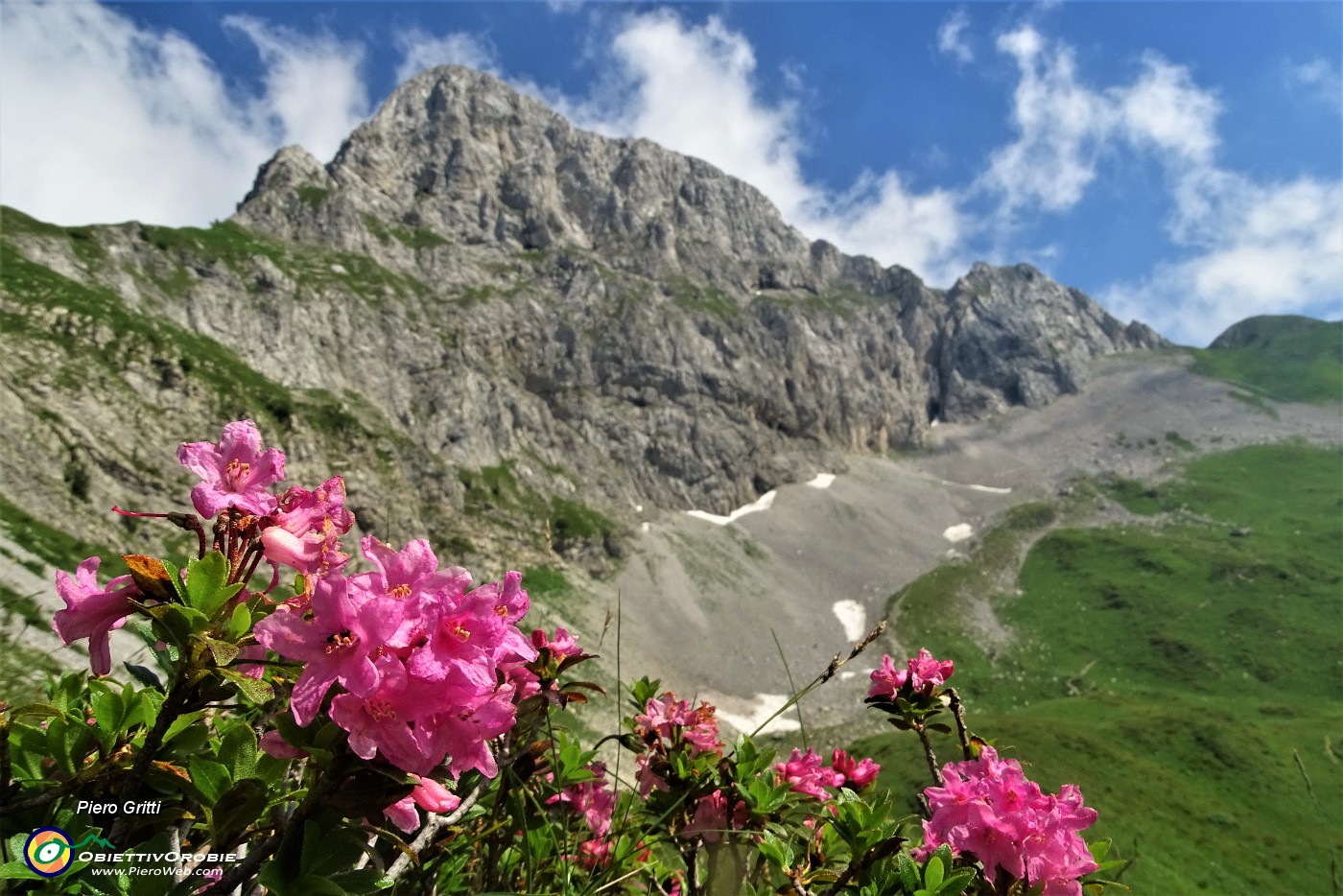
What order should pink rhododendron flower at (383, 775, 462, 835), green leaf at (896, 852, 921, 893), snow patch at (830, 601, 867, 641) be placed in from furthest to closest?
snow patch at (830, 601, 867, 641)
green leaf at (896, 852, 921, 893)
pink rhododendron flower at (383, 775, 462, 835)

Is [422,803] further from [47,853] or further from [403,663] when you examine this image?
[47,853]

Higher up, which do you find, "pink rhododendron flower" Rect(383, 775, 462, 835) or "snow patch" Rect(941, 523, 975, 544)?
"pink rhododendron flower" Rect(383, 775, 462, 835)

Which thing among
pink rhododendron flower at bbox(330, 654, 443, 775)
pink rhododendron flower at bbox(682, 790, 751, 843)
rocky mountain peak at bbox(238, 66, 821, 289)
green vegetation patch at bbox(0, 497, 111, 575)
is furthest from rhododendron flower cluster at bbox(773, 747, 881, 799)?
rocky mountain peak at bbox(238, 66, 821, 289)

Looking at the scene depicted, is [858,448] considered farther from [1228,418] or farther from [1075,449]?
[1228,418]

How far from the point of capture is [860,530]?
123812 millimetres

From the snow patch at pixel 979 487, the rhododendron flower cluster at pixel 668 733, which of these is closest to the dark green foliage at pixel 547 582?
the rhododendron flower cluster at pixel 668 733

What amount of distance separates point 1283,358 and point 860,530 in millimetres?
147718

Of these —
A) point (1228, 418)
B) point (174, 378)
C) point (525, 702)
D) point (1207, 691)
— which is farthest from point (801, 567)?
point (1228, 418)

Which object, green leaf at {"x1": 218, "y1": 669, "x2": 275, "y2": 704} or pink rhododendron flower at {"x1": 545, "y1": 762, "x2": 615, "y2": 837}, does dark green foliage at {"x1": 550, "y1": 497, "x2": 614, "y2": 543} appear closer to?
pink rhododendron flower at {"x1": 545, "y1": 762, "x2": 615, "y2": 837}

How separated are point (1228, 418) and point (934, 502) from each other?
271 ft

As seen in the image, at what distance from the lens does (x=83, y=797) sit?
5.95 ft

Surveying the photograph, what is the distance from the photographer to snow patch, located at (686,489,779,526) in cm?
11825

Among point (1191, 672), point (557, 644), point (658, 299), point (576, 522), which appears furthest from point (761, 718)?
point (658, 299)

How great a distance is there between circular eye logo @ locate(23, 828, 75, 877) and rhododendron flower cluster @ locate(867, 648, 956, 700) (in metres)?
3.10
